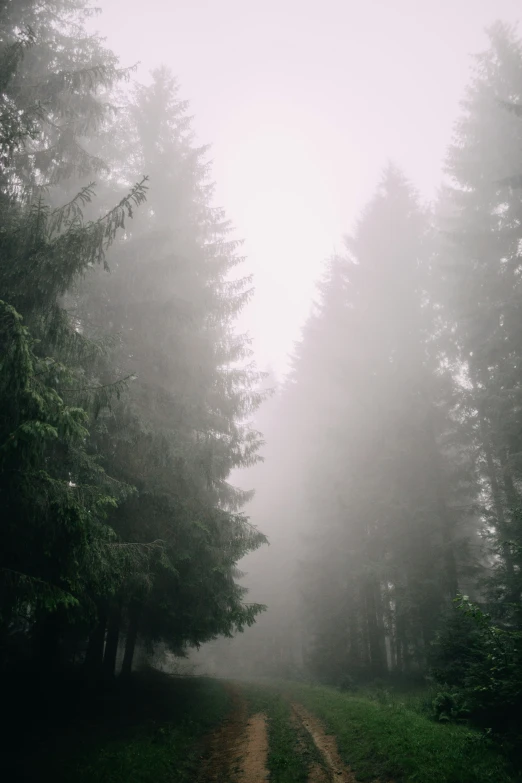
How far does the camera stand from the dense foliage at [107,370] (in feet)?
20.5

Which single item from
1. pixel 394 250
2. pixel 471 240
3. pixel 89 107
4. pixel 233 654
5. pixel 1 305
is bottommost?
pixel 233 654

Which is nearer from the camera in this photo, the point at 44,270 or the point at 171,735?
the point at 44,270

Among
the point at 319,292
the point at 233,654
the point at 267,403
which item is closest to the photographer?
the point at 319,292

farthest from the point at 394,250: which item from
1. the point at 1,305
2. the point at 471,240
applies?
the point at 1,305

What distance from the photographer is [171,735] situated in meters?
9.14

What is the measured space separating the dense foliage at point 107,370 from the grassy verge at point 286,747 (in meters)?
2.66

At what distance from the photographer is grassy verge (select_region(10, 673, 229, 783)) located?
22.0 feet

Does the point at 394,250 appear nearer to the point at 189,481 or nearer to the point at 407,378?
the point at 407,378

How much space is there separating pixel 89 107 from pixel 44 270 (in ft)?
22.7

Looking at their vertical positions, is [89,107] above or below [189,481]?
above

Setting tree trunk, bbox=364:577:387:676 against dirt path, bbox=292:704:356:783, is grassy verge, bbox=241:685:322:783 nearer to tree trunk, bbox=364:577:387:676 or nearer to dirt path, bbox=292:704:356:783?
dirt path, bbox=292:704:356:783

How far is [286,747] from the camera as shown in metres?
9.04

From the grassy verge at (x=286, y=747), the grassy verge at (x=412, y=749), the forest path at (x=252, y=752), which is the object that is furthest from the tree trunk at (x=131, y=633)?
the grassy verge at (x=412, y=749)

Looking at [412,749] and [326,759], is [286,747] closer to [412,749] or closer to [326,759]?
[326,759]
